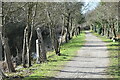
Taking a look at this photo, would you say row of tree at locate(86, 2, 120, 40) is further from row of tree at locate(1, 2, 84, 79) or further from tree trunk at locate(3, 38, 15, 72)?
tree trunk at locate(3, 38, 15, 72)

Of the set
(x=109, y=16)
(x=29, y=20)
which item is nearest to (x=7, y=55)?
(x=29, y=20)

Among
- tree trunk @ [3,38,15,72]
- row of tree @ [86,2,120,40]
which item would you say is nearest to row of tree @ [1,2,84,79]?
tree trunk @ [3,38,15,72]

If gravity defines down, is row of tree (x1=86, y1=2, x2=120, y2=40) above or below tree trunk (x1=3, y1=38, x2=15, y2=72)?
above

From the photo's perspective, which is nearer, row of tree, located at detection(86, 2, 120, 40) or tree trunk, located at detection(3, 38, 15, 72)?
tree trunk, located at detection(3, 38, 15, 72)

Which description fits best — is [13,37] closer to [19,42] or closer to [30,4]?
[19,42]

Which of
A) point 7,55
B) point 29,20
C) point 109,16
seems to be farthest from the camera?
point 109,16

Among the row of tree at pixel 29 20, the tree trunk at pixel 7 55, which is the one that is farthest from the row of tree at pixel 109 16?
the tree trunk at pixel 7 55

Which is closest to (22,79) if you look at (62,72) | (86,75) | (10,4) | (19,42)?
(62,72)

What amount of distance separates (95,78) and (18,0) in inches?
303

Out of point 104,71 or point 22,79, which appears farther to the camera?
point 104,71

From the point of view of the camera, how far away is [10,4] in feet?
47.0

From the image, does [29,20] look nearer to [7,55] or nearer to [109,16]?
[7,55]

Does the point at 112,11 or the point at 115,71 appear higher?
the point at 112,11

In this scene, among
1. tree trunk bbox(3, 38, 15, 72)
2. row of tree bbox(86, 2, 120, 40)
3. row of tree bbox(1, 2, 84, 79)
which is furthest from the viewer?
row of tree bbox(86, 2, 120, 40)
